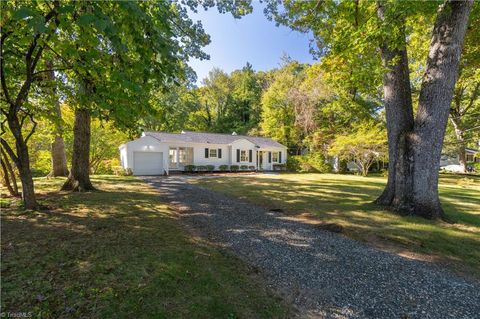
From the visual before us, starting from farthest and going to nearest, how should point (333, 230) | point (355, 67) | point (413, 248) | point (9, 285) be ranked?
point (355, 67), point (333, 230), point (413, 248), point (9, 285)

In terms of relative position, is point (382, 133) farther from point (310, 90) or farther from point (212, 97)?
point (212, 97)

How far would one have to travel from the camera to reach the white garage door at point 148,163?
20062 mm

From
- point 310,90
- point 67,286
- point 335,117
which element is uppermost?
point 310,90

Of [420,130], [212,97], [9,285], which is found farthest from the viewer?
[212,97]

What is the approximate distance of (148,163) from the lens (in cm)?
2059

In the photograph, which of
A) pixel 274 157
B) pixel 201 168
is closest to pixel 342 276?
pixel 201 168

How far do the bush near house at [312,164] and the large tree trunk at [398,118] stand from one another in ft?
64.6

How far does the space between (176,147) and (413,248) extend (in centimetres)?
2113

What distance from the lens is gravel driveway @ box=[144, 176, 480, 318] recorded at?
2928 millimetres

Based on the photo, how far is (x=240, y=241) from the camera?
5047 mm

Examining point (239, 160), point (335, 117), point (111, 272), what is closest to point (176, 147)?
point (239, 160)

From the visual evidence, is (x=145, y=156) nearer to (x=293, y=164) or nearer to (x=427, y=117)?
A: (x=293, y=164)

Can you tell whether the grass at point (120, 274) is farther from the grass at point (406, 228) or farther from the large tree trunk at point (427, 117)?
the large tree trunk at point (427, 117)

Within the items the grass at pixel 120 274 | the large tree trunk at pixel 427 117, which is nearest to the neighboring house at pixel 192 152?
the grass at pixel 120 274
